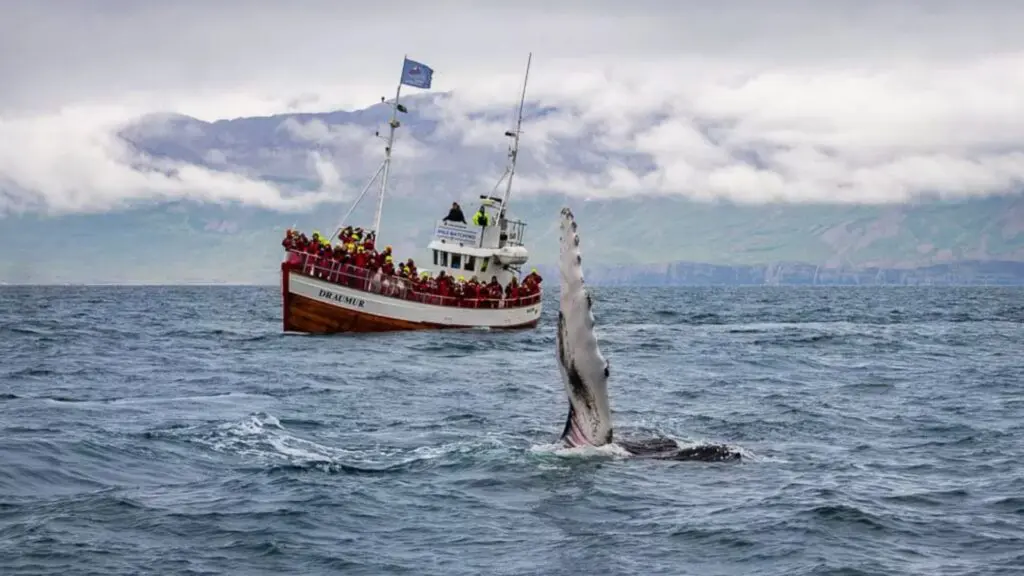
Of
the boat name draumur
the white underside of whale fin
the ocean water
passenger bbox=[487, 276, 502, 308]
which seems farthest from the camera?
passenger bbox=[487, 276, 502, 308]

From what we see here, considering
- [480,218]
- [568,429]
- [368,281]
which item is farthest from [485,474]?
[480,218]

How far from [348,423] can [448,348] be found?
21704 millimetres

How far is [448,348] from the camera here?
45.1 meters

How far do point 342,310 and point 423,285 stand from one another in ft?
13.9

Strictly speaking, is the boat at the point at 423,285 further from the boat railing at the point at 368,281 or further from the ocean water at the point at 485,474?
the ocean water at the point at 485,474

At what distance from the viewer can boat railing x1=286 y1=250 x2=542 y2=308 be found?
161ft

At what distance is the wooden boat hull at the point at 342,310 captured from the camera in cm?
4997

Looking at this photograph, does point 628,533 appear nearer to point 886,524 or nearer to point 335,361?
point 886,524

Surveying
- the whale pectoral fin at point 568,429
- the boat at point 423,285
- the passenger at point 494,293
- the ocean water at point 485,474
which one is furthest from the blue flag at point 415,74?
the whale pectoral fin at point 568,429

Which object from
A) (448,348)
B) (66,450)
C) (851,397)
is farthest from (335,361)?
(66,450)

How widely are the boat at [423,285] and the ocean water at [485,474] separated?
1298 cm

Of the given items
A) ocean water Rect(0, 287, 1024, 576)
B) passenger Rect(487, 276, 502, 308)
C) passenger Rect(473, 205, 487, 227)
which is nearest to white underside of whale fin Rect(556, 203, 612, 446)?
ocean water Rect(0, 287, 1024, 576)

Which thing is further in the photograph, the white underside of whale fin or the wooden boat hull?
the wooden boat hull

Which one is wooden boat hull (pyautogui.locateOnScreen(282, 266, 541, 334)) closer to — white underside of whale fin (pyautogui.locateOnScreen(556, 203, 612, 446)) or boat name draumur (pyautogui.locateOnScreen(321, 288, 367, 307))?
boat name draumur (pyautogui.locateOnScreen(321, 288, 367, 307))
